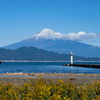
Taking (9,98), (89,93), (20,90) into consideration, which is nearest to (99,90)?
(89,93)

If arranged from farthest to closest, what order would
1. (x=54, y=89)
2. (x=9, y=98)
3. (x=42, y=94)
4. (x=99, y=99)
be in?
(x=54, y=89), (x=9, y=98), (x=42, y=94), (x=99, y=99)

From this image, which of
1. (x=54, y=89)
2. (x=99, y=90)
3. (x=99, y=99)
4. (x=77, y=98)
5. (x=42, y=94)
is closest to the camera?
(x=99, y=99)

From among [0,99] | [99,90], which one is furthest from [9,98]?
[99,90]

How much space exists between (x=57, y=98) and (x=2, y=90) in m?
5.10

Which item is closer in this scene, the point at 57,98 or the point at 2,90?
the point at 57,98

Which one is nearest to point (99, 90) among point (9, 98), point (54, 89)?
point (54, 89)

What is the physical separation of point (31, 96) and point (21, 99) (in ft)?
1.79

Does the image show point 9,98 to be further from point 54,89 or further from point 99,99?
point 99,99

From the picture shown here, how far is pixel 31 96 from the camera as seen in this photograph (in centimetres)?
1241

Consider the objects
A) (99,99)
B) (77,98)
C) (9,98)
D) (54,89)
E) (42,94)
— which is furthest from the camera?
(54,89)

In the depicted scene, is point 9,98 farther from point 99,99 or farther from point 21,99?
point 99,99

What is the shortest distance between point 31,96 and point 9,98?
946 millimetres

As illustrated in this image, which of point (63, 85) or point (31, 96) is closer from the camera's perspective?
point (31, 96)

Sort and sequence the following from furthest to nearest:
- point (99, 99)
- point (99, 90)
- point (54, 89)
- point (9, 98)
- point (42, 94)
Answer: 1. point (99, 90)
2. point (54, 89)
3. point (9, 98)
4. point (42, 94)
5. point (99, 99)
